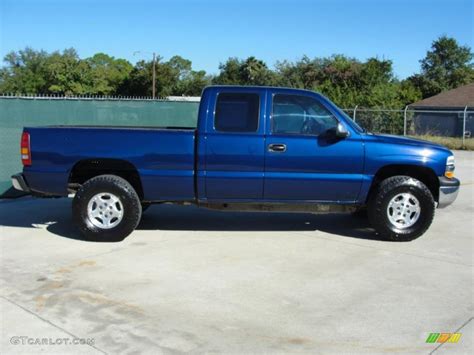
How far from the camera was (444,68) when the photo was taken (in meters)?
Answer: 61.5

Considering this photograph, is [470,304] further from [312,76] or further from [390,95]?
[312,76]

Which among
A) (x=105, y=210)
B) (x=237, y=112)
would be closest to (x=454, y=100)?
(x=237, y=112)

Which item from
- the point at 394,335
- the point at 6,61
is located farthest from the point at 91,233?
the point at 6,61

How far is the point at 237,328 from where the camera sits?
165 inches

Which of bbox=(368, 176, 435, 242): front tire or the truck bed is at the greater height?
the truck bed

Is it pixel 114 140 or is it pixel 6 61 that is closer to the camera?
pixel 114 140

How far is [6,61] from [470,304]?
292 ft

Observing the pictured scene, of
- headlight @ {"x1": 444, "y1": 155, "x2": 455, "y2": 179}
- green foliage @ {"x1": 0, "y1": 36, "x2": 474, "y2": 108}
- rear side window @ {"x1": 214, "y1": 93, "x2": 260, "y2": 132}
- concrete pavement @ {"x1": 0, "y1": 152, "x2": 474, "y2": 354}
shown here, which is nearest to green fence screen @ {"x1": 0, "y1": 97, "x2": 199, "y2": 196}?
concrete pavement @ {"x1": 0, "y1": 152, "x2": 474, "y2": 354}

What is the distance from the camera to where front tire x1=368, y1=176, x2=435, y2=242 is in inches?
267

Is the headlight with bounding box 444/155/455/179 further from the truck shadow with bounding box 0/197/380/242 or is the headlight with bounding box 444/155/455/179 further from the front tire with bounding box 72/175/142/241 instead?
the front tire with bounding box 72/175/142/241

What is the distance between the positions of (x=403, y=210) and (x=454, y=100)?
3578 centimetres

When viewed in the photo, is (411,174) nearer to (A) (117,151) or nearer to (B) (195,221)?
(B) (195,221)

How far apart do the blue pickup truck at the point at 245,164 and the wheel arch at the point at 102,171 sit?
0.02m

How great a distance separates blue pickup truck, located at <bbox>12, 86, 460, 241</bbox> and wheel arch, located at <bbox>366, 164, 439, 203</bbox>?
0.04 m
